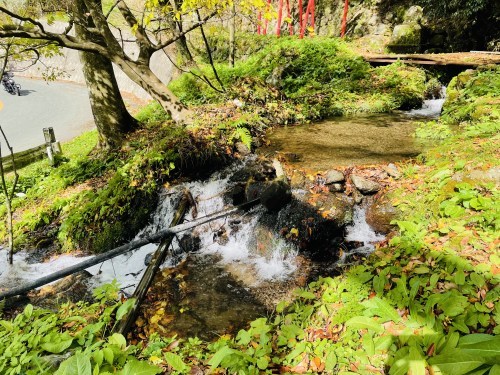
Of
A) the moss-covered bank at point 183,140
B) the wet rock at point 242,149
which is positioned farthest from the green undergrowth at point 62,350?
the wet rock at point 242,149

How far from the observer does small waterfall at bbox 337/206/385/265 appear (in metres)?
4.86

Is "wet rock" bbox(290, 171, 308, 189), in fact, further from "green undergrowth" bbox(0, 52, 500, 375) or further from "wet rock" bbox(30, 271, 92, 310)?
"wet rock" bbox(30, 271, 92, 310)

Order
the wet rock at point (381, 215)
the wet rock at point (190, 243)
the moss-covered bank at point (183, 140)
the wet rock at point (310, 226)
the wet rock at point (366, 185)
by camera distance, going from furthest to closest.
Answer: the moss-covered bank at point (183, 140)
the wet rock at point (190, 243)
the wet rock at point (366, 185)
the wet rock at point (310, 226)
the wet rock at point (381, 215)

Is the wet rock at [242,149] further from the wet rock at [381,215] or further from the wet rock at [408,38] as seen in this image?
the wet rock at [408,38]

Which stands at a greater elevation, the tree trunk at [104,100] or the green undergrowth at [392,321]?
the tree trunk at [104,100]

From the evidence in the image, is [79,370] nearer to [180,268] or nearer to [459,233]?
[180,268]

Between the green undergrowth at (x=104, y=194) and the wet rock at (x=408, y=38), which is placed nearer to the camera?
the green undergrowth at (x=104, y=194)

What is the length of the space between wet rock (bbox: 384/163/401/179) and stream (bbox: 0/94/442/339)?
678 millimetres

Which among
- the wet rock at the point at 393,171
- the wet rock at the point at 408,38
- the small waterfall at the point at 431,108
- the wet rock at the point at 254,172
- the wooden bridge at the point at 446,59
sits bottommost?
the wet rock at the point at 393,171

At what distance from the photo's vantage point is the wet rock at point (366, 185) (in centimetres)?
554

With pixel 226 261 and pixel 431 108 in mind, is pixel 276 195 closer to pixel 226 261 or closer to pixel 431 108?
pixel 226 261

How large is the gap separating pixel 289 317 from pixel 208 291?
1.70 m

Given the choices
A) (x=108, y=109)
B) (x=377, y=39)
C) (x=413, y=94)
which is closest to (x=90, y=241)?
(x=108, y=109)

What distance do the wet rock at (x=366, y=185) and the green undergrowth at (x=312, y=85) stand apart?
490cm
